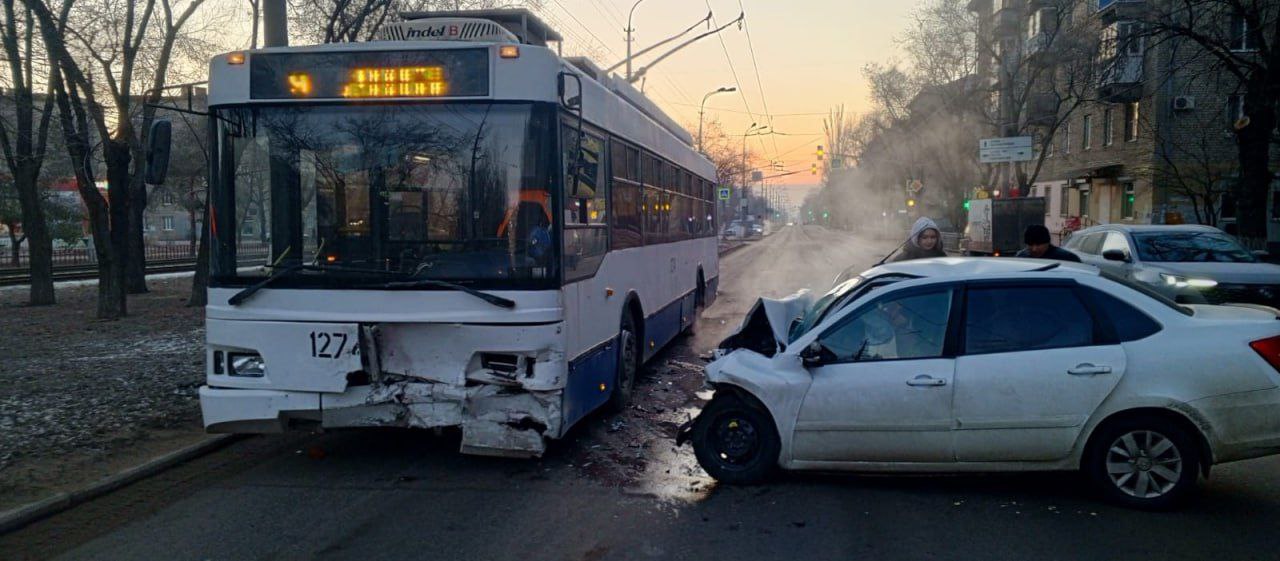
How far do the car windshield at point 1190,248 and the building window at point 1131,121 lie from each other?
77.7 feet

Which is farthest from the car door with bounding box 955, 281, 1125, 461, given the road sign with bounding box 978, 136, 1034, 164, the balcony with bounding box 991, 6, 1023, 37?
the balcony with bounding box 991, 6, 1023, 37

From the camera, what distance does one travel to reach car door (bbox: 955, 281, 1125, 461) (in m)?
5.74

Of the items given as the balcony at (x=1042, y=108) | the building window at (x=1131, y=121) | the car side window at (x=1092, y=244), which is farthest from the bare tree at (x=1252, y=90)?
the balcony at (x=1042, y=108)

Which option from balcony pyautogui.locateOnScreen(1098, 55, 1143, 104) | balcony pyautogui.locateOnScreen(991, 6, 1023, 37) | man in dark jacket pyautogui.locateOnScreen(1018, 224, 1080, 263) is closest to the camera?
man in dark jacket pyautogui.locateOnScreen(1018, 224, 1080, 263)

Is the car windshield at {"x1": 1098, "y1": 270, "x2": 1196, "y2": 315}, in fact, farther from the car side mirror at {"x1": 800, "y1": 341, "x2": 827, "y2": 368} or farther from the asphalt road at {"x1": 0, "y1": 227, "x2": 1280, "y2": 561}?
the car side mirror at {"x1": 800, "y1": 341, "x2": 827, "y2": 368}

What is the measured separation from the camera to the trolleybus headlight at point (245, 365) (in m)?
6.79

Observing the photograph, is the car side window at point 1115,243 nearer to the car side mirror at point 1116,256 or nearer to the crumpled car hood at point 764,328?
the car side mirror at point 1116,256

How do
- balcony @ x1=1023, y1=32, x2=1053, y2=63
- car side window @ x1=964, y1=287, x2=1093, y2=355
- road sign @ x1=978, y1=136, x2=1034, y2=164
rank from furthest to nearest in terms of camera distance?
balcony @ x1=1023, y1=32, x2=1053, y2=63 → road sign @ x1=978, y1=136, x2=1034, y2=164 → car side window @ x1=964, y1=287, x2=1093, y2=355

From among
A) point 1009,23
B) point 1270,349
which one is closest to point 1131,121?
point 1009,23

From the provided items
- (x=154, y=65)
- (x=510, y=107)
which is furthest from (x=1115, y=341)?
(x=154, y=65)

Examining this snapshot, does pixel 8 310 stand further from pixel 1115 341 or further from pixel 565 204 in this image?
pixel 1115 341

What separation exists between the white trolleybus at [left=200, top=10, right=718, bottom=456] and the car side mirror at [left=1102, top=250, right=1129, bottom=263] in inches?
395

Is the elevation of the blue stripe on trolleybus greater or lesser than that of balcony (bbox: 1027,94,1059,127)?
lesser

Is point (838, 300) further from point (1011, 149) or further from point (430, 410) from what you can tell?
point (1011, 149)
